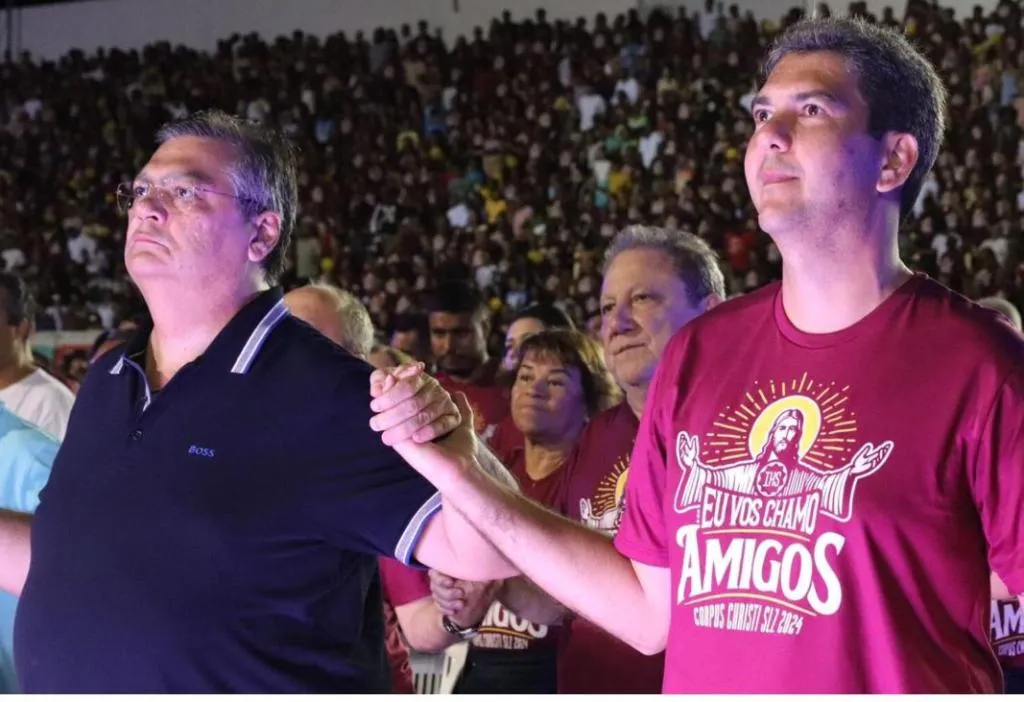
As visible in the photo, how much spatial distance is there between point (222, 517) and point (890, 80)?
125 centimetres

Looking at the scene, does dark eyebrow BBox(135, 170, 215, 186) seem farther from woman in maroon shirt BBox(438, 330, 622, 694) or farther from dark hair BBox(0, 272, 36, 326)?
dark hair BBox(0, 272, 36, 326)

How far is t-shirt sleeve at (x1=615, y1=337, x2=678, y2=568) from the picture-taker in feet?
7.30

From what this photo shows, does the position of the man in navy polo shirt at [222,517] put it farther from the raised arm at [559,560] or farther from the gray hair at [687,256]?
the gray hair at [687,256]

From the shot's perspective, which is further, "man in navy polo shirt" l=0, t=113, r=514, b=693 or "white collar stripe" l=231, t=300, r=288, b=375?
"white collar stripe" l=231, t=300, r=288, b=375

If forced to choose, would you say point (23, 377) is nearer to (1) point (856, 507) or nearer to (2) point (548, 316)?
(2) point (548, 316)

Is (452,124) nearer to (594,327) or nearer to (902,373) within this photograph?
(594,327)

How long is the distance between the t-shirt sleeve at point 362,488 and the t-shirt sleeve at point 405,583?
4.17ft

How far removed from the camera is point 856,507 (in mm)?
1938

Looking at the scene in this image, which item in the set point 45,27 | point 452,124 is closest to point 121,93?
point 45,27

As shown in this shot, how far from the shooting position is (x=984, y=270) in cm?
1208

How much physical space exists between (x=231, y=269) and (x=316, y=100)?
1723 centimetres

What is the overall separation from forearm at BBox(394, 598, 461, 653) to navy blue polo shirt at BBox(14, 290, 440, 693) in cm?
111

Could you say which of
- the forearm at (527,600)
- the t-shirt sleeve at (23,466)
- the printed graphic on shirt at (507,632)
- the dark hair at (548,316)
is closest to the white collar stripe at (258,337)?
the t-shirt sleeve at (23,466)

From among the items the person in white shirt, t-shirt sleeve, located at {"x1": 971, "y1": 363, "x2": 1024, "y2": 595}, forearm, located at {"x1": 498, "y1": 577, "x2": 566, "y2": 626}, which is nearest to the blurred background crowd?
the person in white shirt
